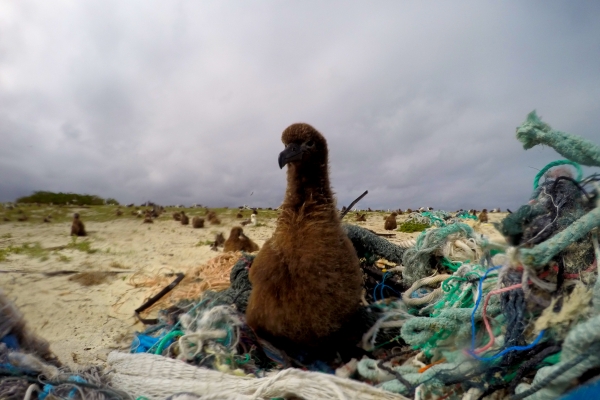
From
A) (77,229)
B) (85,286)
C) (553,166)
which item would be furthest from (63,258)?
(553,166)

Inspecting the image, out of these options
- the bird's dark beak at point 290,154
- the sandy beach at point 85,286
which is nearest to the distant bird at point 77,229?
the sandy beach at point 85,286

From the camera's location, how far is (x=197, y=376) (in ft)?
5.75

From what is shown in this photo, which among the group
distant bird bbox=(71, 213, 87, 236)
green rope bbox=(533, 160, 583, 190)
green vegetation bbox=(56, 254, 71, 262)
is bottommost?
green vegetation bbox=(56, 254, 71, 262)

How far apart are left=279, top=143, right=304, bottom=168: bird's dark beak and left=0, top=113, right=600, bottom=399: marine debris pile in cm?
120

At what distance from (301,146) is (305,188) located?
0.29 m

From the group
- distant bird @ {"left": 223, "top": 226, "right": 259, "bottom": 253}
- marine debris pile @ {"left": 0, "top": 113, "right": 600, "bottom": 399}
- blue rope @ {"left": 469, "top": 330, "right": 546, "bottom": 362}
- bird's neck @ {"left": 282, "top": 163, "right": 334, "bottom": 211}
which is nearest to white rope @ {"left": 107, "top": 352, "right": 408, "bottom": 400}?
marine debris pile @ {"left": 0, "top": 113, "right": 600, "bottom": 399}

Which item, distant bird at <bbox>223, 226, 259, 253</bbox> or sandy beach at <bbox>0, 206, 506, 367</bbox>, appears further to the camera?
distant bird at <bbox>223, 226, 259, 253</bbox>

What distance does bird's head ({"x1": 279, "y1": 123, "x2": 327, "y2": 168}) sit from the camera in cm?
213

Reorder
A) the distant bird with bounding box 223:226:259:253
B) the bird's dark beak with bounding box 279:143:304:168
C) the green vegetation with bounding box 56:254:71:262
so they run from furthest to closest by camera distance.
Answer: the green vegetation with bounding box 56:254:71:262 < the distant bird with bounding box 223:226:259:253 < the bird's dark beak with bounding box 279:143:304:168

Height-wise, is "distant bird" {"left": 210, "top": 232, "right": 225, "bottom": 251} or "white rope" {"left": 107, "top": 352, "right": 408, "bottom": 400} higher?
"distant bird" {"left": 210, "top": 232, "right": 225, "bottom": 251}

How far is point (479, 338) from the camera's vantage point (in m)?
1.54

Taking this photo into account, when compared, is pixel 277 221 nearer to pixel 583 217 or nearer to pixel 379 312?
pixel 379 312

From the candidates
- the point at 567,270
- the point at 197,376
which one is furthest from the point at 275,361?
the point at 567,270

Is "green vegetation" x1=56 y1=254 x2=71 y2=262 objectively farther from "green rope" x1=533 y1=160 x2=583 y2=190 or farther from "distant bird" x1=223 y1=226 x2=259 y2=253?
"green rope" x1=533 y1=160 x2=583 y2=190
